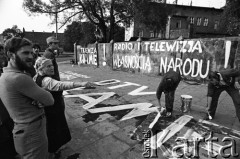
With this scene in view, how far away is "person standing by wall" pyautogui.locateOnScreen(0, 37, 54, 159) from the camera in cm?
146

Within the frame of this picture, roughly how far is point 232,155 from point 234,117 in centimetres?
187

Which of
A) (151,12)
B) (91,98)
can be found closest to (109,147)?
(91,98)

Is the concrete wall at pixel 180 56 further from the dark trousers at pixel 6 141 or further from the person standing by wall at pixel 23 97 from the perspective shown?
the dark trousers at pixel 6 141

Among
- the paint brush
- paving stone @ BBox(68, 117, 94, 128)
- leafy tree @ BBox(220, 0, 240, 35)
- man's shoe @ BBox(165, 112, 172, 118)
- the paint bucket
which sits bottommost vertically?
paving stone @ BBox(68, 117, 94, 128)

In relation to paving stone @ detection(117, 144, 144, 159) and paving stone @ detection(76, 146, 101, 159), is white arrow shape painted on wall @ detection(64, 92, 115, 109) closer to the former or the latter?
paving stone @ detection(76, 146, 101, 159)

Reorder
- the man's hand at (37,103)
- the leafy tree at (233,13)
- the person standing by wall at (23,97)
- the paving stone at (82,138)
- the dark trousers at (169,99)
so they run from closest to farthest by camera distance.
Answer: the person standing by wall at (23,97)
the man's hand at (37,103)
the paving stone at (82,138)
the dark trousers at (169,99)
the leafy tree at (233,13)

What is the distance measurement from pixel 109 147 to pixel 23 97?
6.12 feet

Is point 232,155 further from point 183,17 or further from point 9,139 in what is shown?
point 183,17

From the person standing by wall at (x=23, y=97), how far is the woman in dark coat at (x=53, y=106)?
0.46m

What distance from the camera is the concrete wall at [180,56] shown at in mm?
6609

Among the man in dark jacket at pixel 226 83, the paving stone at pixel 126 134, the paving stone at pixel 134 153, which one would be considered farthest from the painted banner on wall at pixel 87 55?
the paving stone at pixel 134 153

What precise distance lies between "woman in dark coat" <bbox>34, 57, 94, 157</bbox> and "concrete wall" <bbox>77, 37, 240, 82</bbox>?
4990 millimetres

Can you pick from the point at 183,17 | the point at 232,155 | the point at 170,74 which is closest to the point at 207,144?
the point at 232,155

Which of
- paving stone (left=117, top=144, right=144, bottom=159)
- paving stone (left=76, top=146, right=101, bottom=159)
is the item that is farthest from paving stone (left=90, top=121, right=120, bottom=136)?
paving stone (left=117, top=144, right=144, bottom=159)
